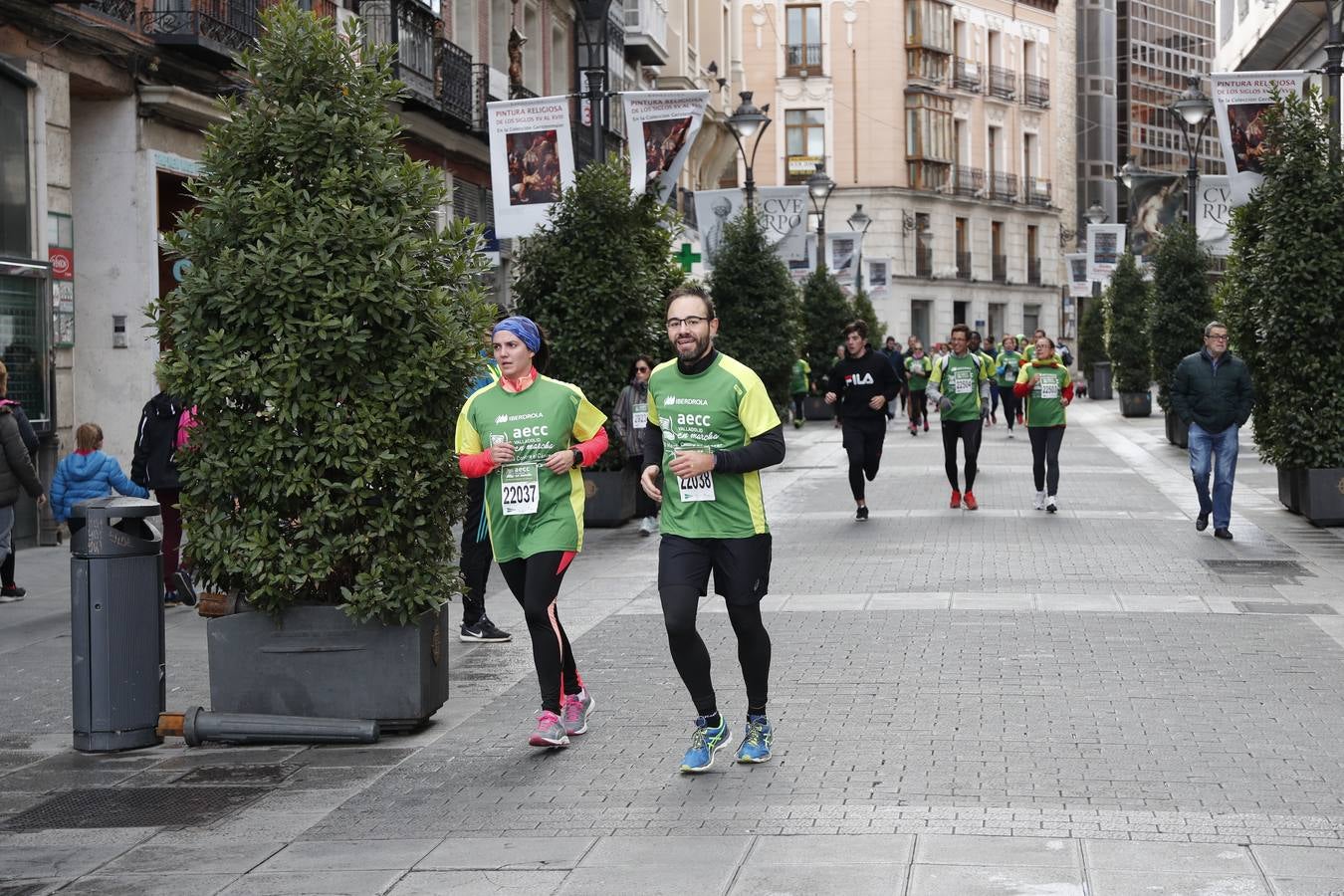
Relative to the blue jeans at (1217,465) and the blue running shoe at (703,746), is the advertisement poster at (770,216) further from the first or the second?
the blue running shoe at (703,746)

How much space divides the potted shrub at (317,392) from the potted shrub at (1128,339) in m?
32.9

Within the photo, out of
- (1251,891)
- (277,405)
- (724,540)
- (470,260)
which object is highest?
(470,260)

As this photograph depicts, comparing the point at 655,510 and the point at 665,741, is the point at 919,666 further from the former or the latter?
the point at 655,510

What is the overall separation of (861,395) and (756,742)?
35.5 ft

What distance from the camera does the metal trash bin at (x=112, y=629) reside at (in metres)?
7.78

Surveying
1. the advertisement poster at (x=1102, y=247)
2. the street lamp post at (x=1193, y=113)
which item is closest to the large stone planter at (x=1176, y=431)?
the street lamp post at (x=1193, y=113)

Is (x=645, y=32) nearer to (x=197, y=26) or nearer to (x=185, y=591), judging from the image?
(x=197, y=26)

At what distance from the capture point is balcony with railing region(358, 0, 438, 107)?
24703 millimetres

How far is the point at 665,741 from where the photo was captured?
767 centimetres

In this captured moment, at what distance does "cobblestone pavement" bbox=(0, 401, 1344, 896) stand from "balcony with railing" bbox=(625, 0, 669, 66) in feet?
94.4

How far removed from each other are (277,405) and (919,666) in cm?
342

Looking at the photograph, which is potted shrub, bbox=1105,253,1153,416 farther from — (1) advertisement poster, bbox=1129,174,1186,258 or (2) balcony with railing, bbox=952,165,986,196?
(2) balcony with railing, bbox=952,165,986,196

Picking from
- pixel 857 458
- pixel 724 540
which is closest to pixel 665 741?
pixel 724 540

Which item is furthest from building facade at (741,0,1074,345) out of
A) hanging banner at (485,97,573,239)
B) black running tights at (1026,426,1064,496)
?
black running tights at (1026,426,1064,496)
